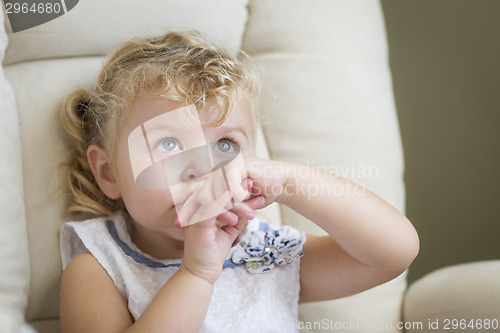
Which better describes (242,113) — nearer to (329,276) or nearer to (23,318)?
(329,276)

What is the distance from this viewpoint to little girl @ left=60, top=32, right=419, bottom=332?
0.67 metres

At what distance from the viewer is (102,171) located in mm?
816

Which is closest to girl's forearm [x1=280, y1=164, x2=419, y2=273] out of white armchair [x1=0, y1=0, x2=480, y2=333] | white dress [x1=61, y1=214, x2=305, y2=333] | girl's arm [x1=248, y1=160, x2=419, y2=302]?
girl's arm [x1=248, y1=160, x2=419, y2=302]

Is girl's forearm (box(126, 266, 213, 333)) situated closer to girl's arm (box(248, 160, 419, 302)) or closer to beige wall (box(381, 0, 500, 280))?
girl's arm (box(248, 160, 419, 302))

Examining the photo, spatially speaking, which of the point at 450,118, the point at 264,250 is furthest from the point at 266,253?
the point at 450,118

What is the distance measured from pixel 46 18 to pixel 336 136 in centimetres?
55

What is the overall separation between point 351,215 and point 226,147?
20 cm

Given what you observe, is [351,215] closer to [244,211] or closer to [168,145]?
[244,211]

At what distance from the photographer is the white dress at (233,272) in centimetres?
75

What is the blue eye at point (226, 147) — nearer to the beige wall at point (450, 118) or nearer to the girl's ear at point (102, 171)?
the girl's ear at point (102, 171)

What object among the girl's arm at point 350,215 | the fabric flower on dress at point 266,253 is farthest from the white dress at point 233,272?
the girl's arm at point 350,215

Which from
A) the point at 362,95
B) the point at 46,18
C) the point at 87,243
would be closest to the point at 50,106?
the point at 46,18

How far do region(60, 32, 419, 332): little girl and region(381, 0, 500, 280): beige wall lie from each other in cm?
69

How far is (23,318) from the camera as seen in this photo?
76cm
